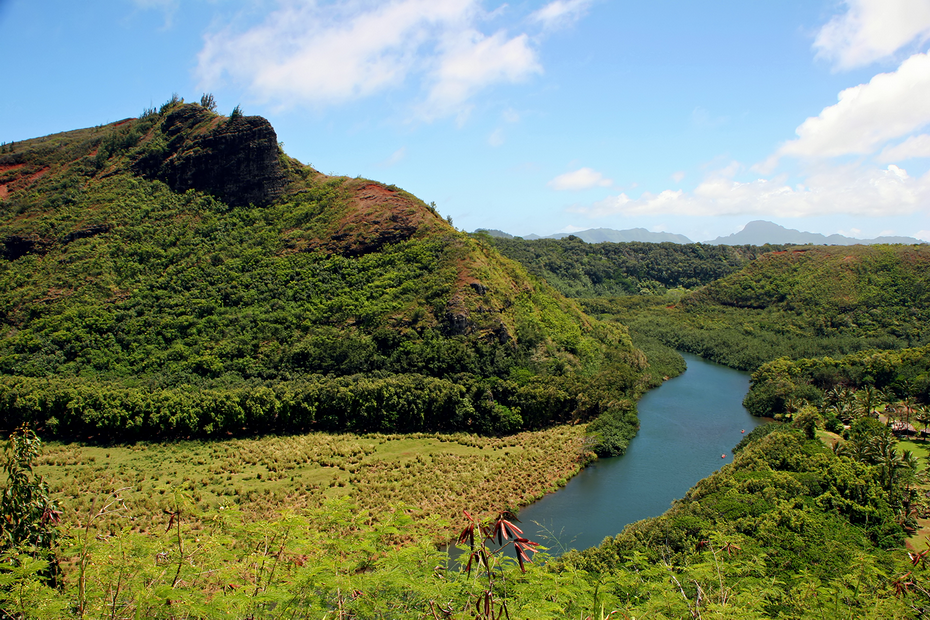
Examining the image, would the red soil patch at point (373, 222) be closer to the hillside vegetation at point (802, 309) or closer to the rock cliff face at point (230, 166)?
the rock cliff face at point (230, 166)

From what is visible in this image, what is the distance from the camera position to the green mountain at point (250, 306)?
4109 centimetres

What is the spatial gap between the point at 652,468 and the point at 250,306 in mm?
39195

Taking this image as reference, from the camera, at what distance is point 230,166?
2454 inches

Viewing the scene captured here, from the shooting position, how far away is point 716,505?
90.6ft

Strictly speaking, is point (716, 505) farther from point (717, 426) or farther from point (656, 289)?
point (656, 289)

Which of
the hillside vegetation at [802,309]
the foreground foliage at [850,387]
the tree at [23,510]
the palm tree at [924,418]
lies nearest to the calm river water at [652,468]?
the foreground foliage at [850,387]

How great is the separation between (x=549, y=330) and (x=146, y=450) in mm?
38093

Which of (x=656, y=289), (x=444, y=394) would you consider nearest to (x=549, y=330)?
(x=444, y=394)

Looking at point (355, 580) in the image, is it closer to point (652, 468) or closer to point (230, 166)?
point (652, 468)

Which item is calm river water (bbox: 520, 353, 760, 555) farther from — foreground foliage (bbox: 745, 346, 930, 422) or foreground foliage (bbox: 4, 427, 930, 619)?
foreground foliage (bbox: 4, 427, 930, 619)

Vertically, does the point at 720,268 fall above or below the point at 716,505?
above

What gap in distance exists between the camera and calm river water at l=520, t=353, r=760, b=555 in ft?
103

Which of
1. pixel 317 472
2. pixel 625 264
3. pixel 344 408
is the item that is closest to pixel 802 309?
pixel 625 264

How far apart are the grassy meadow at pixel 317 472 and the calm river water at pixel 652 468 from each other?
5.76ft
